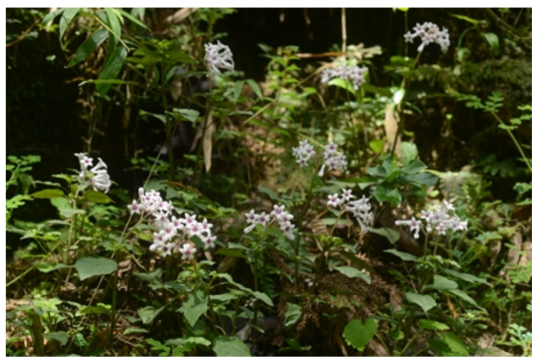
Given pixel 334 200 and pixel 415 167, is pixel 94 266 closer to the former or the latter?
pixel 334 200

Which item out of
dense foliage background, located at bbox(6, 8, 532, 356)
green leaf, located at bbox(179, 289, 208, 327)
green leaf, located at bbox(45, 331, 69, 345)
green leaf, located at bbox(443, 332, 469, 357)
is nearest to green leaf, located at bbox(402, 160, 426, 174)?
dense foliage background, located at bbox(6, 8, 532, 356)

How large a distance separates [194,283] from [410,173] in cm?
107

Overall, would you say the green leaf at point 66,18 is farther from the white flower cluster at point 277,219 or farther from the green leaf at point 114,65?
the white flower cluster at point 277,219

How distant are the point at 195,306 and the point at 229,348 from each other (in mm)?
203

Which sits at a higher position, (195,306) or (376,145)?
(376,145)

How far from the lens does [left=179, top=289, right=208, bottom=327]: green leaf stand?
213 cm

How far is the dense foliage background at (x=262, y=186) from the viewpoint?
8.49 feet


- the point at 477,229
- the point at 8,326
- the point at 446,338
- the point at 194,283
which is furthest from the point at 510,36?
the point at 8,326

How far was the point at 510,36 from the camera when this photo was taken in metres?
4.55

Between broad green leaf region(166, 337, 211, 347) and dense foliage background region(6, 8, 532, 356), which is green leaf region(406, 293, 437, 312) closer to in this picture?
dense foliage background region(6, 8, 532, 356)

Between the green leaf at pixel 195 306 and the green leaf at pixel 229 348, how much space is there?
136 mm

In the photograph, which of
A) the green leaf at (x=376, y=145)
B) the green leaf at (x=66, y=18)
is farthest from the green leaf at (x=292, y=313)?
the green leaf at (x=376, y=145)

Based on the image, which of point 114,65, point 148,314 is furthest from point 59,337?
point 114,65

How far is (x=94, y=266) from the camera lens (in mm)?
2248
